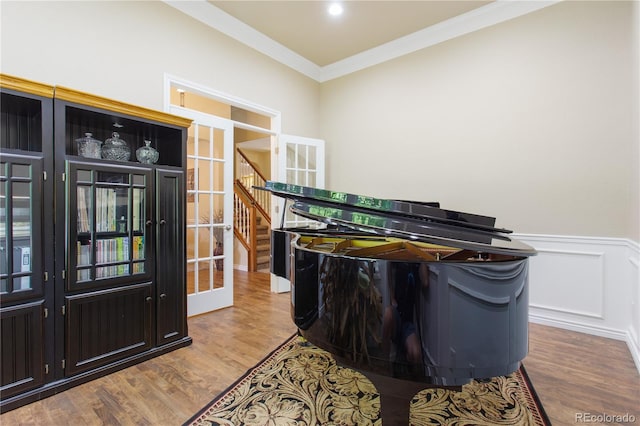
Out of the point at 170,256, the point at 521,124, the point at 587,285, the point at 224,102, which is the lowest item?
the point at 587,285

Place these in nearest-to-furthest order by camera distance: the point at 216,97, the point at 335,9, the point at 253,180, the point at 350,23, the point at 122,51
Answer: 1. the point at 122,51
2. the point at 335,9
3. the point at 216,97
4. the point at 350,23
5. the point at 253,180

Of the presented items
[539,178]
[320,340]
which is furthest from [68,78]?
[539,178]

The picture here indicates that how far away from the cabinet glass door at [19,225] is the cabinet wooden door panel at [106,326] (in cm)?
27

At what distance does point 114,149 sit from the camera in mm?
2260

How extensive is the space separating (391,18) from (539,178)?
91.1 inches

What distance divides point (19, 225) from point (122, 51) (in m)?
1.67

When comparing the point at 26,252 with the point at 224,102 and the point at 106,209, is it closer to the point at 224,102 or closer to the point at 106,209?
the point at 106,209

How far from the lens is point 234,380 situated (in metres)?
2.00

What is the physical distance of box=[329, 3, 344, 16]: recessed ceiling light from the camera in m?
3.12

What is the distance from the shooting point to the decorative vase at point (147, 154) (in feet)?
8.04

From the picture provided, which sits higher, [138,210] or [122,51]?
[122,51]

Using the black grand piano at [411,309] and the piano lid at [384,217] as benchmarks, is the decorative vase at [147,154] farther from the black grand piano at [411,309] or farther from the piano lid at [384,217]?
the black grand piano at [411,309]

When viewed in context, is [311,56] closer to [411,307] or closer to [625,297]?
[411,307]

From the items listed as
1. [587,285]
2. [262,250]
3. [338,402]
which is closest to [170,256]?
[338,402]
